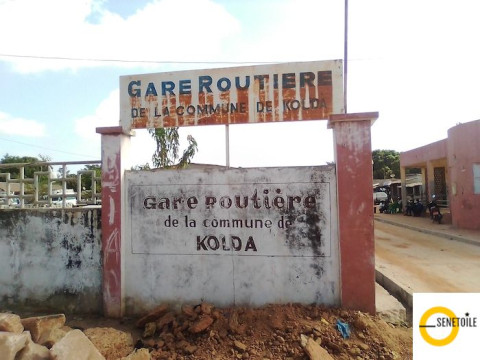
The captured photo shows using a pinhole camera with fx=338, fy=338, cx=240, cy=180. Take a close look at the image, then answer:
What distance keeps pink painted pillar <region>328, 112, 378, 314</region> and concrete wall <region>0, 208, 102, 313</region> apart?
3.41 m

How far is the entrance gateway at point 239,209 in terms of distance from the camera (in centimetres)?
430

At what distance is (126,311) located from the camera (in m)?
4.75

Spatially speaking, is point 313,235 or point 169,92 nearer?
point 313,235

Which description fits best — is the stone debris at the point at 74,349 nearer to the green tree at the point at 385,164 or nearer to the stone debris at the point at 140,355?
the stone debris at the point at 140,355

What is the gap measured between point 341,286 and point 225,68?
3.35 m

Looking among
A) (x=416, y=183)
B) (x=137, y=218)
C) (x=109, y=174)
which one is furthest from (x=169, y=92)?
(x=416, y=183)

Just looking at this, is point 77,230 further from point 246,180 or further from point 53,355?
point 246,180

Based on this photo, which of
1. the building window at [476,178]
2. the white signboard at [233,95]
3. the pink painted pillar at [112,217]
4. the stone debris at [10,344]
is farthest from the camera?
the building window at [476,178]

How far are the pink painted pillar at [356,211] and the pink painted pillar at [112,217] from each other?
2.96 metres

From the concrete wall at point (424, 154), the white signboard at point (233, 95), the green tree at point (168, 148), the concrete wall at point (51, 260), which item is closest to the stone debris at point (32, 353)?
the concrete wall at point (51, 260)

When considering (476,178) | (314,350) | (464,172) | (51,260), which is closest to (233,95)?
(314,350)

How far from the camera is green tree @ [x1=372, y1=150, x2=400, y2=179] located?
4500 centimetres

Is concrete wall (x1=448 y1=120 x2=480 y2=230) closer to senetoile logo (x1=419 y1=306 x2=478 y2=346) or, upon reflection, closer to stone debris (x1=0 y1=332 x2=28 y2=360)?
senetoile logo (x1=419 y1=306 x2=478 y2=346)

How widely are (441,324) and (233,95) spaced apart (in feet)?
12.2
